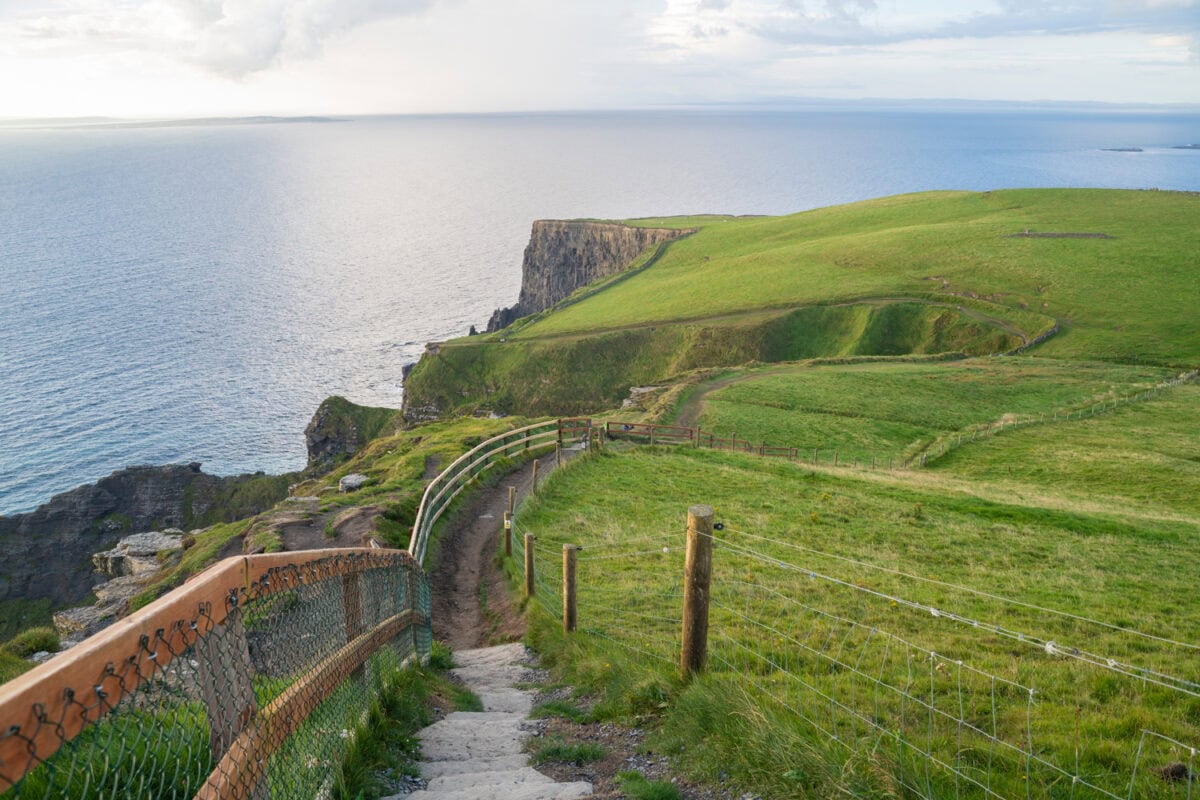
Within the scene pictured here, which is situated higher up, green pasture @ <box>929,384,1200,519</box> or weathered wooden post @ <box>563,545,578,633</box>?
weathered wooden post @ <box>563,545,578,633</box>

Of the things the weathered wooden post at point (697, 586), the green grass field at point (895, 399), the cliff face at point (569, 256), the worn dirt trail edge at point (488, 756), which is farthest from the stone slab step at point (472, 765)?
the cliff face at point (569, 256)

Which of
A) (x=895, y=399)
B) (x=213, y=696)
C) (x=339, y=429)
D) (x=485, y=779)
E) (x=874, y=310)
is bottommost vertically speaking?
(x=339, y=429)

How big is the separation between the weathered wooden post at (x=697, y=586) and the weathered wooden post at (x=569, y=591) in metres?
4.32

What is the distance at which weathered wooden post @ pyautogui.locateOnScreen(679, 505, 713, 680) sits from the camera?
8633 mm

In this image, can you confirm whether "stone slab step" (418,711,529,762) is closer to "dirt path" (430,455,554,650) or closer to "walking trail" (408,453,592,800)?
"walking trail" (408,453,592,800)

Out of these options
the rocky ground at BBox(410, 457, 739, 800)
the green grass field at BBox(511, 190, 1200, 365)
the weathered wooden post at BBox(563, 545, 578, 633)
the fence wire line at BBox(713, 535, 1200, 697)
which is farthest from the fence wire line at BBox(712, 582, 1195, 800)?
the green grass field at BBox(511, 190, 1200, 365)

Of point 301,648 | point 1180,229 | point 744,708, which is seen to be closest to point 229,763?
point 301,648

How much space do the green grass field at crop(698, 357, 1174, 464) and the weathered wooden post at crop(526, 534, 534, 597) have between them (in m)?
26.3

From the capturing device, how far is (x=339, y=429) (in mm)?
76188

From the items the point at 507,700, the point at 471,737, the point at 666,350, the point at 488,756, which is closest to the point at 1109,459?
the point at 507,700

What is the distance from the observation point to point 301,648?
266 inches

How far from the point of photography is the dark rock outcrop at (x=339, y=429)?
75.2 m

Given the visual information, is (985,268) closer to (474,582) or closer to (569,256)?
(569,256)

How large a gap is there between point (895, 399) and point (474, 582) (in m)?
35.5
